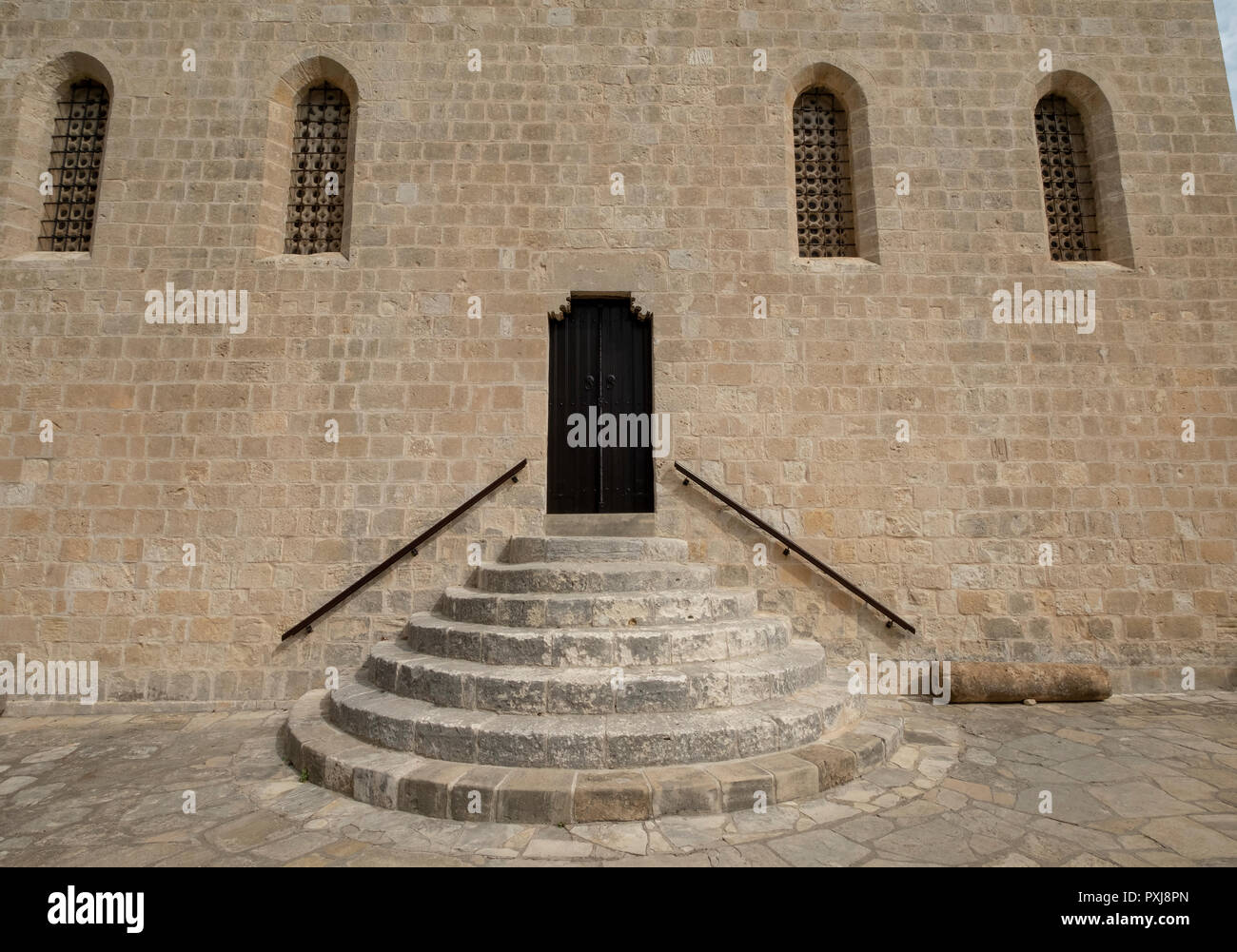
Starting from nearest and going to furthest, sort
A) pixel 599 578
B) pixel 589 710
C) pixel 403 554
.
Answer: pixel 589 710
pixel 599 578
pixel 403 554

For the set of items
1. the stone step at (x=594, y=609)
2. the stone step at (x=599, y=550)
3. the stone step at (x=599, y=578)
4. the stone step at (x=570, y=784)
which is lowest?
the stone step at (x=570, y=784)

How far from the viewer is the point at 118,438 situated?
5500 mm

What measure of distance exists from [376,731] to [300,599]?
2.32 meters

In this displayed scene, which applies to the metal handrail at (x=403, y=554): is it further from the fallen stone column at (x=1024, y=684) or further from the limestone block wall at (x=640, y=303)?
the fallen stone column at (x=1024, y=684)

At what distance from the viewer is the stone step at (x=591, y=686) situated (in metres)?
3.51

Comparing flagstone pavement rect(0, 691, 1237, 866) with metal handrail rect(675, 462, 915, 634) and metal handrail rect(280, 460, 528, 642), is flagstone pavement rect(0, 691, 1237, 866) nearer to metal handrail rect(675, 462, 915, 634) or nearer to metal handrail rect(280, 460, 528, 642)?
metal handrail rect(280, 460, 528, 642)

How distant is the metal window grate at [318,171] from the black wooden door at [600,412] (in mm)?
2679

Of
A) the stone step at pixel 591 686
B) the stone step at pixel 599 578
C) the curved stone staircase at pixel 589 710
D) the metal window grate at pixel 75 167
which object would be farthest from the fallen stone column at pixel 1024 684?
the metal window grate at pixel 75 167

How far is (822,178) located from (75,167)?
8.03 meters

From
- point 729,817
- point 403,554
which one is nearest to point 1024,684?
point 729,817

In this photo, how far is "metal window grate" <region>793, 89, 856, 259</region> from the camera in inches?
248

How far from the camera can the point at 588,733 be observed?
10.6ft

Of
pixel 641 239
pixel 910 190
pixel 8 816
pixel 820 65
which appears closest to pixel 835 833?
pixel 8 816

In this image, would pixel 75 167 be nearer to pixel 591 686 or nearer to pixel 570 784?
pixel 591 686
